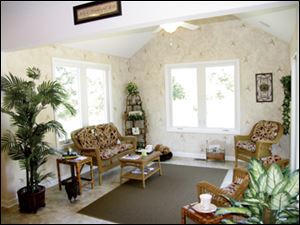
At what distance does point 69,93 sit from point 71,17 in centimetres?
239

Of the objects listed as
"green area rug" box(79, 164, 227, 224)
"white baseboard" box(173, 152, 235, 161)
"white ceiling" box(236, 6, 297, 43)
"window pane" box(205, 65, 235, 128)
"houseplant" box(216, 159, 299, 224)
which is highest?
"white ceiling" box(236, 6, 297, 43)

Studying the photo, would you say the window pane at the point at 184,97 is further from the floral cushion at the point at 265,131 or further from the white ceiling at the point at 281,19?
the white ceiling at the point at 281,19

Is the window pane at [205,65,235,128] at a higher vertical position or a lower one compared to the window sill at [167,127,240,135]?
higher

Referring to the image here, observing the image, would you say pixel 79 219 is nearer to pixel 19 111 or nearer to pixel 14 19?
pixel 19 111

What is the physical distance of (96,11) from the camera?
101 inches

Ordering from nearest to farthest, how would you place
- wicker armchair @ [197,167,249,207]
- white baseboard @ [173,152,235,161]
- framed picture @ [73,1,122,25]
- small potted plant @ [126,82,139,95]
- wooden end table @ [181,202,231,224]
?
wooden end table @ [181,202,231,224]
framed picture @ [73,1,122,25]
wicker armchair @ [197,167,249,207]
white baseboard @ [173,152,235,161]
small potted plant @ [126,82,139,95]

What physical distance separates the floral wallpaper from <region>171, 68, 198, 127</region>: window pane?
0.24 meters

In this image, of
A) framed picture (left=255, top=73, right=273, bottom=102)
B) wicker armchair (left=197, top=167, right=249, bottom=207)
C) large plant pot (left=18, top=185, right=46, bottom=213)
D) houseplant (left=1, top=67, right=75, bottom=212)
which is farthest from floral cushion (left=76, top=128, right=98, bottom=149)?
framed picture (left=255, top=73, right=273, bottom=102)

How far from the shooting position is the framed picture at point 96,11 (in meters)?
2.44

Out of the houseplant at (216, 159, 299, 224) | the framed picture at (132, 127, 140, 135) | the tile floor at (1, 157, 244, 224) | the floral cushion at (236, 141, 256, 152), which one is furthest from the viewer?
the framed picture at (132, 127, 140, 135)

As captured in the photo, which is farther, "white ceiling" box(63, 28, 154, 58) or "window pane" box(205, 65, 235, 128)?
"window pane" box(205, 65, 235, 128)

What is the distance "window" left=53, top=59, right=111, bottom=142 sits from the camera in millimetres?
4754

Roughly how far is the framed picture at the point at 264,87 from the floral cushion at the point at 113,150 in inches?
113

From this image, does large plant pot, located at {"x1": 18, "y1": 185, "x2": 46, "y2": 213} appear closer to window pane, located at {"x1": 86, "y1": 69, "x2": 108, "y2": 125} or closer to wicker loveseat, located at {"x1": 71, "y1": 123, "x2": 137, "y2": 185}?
wicker loveseat, located at {"x1": 71, "y1": 123, "x2": 137, "y2": 185}
